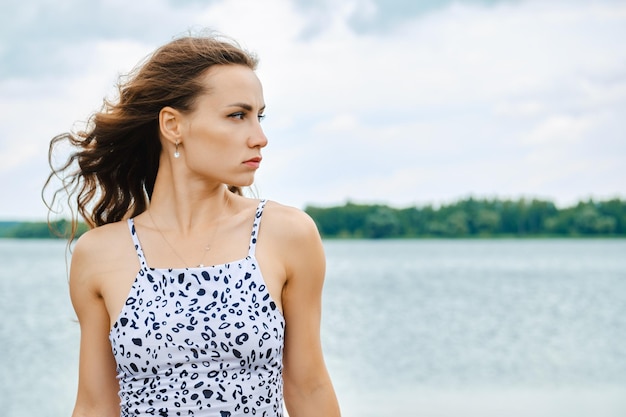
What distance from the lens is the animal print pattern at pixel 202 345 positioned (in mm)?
2301

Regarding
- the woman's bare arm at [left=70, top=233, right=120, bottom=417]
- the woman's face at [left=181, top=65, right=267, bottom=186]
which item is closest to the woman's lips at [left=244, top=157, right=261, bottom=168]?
the woman's face at [left=181, top=65, right=267, bottom=186]

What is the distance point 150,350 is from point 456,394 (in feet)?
38.1

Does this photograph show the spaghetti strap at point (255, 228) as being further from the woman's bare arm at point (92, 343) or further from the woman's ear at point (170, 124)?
the woman's bare arm at point (92, 343)

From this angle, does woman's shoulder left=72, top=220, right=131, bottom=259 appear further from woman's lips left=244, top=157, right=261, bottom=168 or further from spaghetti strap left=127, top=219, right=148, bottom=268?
woman's lips left=244, top=157, right=261, bottom=168

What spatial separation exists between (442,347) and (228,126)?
55.9 feet

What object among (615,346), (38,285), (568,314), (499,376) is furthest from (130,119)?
(38,285)

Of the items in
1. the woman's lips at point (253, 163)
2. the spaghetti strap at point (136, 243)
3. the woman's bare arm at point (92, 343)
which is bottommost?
the woman's bare arm at point (92, 343)

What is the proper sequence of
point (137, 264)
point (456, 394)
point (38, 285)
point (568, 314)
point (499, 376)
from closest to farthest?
point (137, 264)
point (456, 394)
point (499, 376)
point (568, 314)
point (38, 285)

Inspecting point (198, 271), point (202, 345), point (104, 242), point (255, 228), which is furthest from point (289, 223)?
point (104, 242)

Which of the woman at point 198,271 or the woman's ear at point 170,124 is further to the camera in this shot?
the woman's ear at point 170,124

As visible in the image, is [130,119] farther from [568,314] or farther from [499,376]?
[568,314]

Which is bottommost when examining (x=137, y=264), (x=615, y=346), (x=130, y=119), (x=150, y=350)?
(x=615, y=346)

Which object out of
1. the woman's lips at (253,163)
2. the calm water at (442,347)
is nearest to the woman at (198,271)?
the woman's lips at (253,163)

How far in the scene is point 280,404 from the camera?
2420 mm
